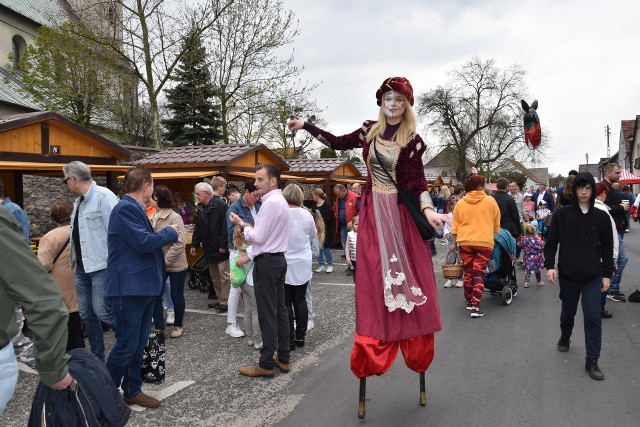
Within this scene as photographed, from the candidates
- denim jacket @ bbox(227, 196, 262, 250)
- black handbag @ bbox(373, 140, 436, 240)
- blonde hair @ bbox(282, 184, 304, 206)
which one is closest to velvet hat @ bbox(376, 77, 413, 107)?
black handbag @ bbox(373, 140, 436, 240)

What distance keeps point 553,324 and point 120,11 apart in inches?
746

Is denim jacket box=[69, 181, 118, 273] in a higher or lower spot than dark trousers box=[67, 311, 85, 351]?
higher

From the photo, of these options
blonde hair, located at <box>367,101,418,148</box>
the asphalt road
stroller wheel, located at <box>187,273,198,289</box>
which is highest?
blonde hair, located at <box>367,101,418,148</box>

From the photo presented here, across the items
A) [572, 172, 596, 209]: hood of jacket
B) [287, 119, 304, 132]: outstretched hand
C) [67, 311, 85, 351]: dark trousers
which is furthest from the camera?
[67, 311, 85, 351]: dark trousers

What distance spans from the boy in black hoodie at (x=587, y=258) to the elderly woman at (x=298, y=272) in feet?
8.36

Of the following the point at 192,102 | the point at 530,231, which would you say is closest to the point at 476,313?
the point at 530,231

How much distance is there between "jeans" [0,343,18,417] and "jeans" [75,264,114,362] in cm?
257

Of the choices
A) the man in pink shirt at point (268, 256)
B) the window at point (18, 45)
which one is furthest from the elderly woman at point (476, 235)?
the window at point (18, 45)

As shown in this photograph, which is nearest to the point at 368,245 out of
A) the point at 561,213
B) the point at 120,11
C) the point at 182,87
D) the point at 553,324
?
the point at 561,213

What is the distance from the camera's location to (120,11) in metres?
19.2

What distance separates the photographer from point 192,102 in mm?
23188

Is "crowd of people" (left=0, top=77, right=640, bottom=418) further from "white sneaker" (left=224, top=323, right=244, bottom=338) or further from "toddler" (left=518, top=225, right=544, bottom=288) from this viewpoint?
"toddler" (left=518, top=225, right=544, bottom=288)

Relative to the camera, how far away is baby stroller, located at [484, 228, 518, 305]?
7669mm

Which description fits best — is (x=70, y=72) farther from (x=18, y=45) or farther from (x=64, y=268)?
(x=64, y=268)
